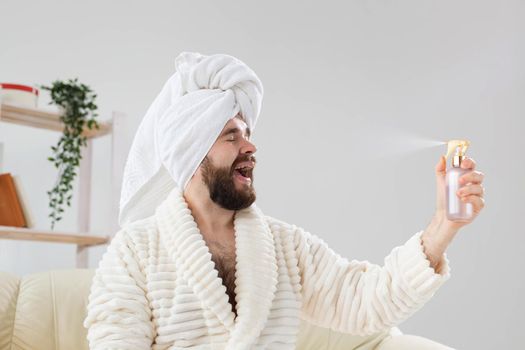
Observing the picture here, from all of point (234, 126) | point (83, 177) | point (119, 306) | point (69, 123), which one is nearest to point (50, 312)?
point (119, 306)

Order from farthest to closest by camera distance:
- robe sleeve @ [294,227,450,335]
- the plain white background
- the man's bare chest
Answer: the plain white background < the man's bare chest < robe sleeve @ [294,227,450,335]

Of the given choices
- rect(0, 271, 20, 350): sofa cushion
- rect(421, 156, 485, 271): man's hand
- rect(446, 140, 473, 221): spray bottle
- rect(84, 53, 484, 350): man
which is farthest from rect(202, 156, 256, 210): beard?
rect(0, 271, 20, 350): sofa cushion

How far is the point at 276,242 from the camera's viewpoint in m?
1.93

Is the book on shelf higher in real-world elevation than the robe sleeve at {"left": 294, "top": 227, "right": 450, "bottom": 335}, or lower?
higher

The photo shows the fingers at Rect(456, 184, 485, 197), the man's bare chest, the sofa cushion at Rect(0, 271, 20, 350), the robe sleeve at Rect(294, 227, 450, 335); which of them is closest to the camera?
the fingers at Rect(456, 184, 485, 197)

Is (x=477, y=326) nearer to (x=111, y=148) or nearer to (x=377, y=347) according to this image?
(x=377, y=347)

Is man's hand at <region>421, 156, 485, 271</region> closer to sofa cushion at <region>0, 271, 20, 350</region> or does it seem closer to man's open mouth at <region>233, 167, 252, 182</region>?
man's open mouth at <region>233, 167, 252, 182</region>

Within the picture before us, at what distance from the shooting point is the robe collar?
173cm

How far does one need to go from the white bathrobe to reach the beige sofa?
0.35 metres

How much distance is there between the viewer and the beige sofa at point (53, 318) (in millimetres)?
2033

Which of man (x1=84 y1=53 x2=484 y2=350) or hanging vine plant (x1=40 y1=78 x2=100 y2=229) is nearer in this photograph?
man (x1=84 y1=53 x2=484 y2=350)

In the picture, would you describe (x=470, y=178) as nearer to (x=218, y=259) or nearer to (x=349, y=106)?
(x=218, y=259)

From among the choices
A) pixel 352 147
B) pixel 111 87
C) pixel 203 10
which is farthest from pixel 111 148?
pixel 352 147

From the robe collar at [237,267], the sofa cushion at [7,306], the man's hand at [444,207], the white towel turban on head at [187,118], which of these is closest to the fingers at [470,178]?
the man's hand at [444,207]
